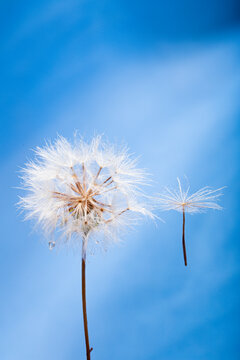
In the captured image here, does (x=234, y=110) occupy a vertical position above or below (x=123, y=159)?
above

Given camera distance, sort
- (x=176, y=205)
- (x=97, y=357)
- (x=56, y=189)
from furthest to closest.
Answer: (x=97, y=357)
(x=176, y=205)
(x=56, y=189)

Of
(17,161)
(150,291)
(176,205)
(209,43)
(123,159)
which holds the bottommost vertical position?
(150,291)

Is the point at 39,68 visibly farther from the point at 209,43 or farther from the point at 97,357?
the point at 97,357

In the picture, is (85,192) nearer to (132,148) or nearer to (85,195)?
(85,195)

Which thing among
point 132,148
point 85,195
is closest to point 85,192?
point 85,195

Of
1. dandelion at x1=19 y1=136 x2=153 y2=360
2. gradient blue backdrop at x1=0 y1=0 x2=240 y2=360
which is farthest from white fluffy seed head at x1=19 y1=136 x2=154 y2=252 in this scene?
gradient blue backdrop at x1=0 y1=0 x2=240 y2=360

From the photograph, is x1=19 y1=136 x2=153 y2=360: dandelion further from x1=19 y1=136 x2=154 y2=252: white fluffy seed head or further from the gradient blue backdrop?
the gradient blue backdrop

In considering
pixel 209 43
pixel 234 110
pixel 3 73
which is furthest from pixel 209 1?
pixel 3 73
